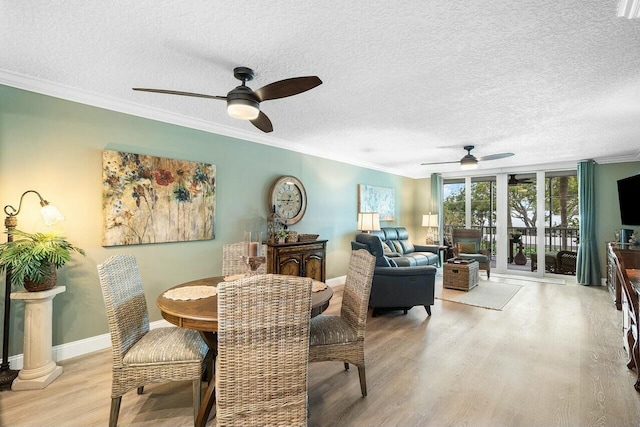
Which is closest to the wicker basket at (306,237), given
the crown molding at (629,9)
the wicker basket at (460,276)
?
the wicker basket at (460,276)

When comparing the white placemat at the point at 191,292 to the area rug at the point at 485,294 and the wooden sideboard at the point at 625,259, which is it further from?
the wooden sideboard at the point at 625,259

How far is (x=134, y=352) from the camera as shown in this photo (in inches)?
74.9

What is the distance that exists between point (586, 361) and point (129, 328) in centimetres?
383

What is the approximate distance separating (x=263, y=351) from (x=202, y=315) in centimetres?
45

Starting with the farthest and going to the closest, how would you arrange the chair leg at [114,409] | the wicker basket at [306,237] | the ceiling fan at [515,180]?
the ceiling fan at [515,180] → the wicker basket at [306,237] → the chair leg at [114,409]

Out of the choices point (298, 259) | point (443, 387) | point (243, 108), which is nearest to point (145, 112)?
point (243, 108)

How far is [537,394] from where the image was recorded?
92.1 inches

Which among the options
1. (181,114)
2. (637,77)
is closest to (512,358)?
(637,77)

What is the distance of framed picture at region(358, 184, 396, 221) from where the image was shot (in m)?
6.48

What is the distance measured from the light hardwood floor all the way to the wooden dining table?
0.72 ft

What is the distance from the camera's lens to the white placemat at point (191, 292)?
2.12m

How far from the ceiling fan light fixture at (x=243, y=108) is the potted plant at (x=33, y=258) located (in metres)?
1.80

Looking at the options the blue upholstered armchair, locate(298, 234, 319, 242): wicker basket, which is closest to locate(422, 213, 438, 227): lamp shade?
the blue upholstered armchair

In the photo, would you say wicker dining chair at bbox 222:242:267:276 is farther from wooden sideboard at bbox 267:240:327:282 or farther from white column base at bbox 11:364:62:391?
white column base at bbox 11:364:62:391
